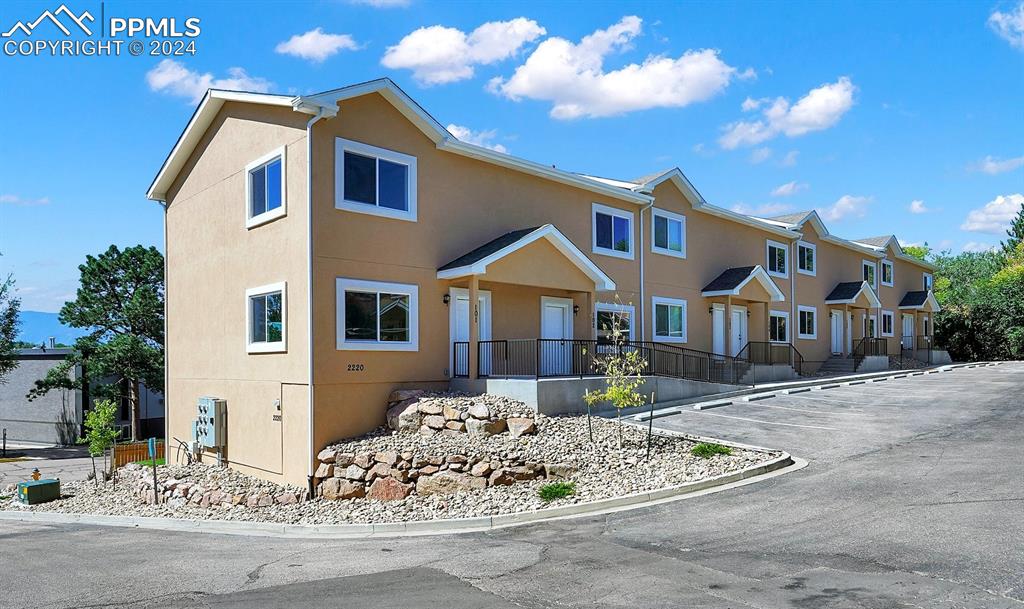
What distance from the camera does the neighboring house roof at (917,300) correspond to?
40775 mm

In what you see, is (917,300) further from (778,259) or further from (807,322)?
(778,259)

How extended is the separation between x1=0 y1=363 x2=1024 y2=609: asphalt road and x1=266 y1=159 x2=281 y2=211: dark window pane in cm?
734

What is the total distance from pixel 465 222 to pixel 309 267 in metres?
4.55

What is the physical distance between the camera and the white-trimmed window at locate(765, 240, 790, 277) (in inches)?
1184

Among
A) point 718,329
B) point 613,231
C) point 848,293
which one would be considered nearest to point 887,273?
point 848,293

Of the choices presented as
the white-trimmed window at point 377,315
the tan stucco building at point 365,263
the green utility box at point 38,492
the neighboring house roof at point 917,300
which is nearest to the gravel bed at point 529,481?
the tan stucco building at point 365,263

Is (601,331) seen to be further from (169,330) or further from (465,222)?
(169,330)

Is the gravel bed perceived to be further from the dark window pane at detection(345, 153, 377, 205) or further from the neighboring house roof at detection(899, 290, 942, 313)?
the neighboring house roof at detection(899, 290, 942, 313)

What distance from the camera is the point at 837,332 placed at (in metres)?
34.7

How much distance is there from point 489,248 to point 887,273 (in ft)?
99.7

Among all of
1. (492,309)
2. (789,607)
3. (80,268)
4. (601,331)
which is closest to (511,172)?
(492,309)

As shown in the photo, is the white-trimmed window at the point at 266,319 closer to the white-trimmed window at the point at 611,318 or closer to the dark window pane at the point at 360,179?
the dark window pane at the point at 360,179

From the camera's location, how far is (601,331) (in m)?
21.9

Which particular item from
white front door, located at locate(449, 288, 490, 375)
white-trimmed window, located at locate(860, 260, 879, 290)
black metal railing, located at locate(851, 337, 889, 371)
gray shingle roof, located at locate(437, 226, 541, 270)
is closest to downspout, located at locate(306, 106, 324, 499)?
gray shingle roof, located at locate(437, 226, 541, 270)
